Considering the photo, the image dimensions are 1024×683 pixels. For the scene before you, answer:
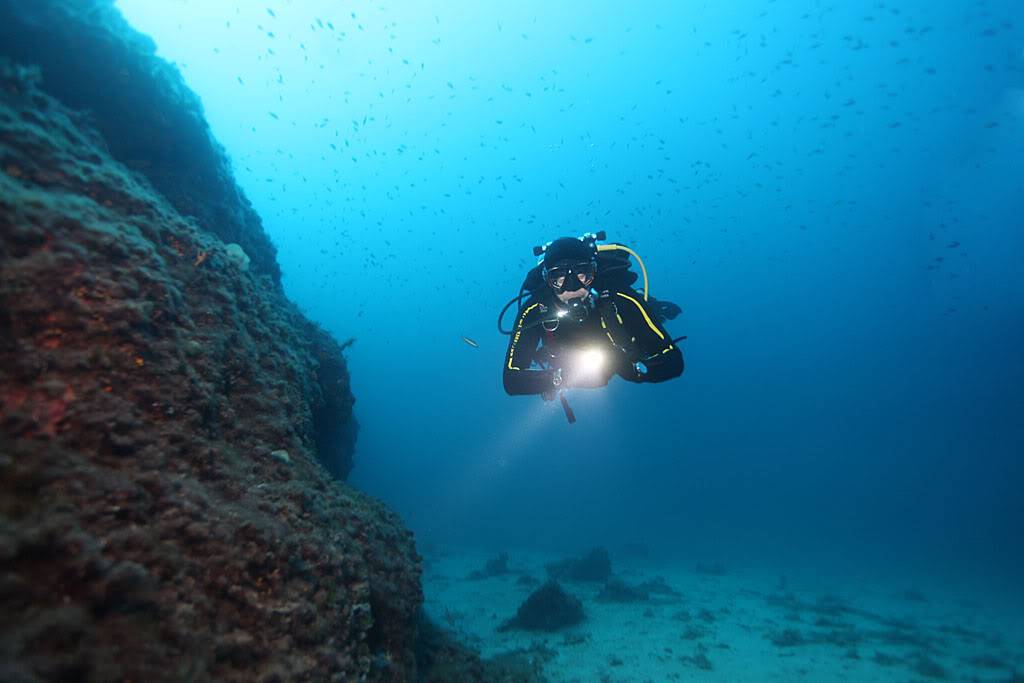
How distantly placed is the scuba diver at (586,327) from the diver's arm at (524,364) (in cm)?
2

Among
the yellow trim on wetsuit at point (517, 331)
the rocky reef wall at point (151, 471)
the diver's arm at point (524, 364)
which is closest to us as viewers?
the rocky reef wall at point (151, 471)

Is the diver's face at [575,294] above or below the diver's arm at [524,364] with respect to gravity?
above

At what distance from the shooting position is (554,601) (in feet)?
38.0

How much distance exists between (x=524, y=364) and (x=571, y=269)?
174 cm

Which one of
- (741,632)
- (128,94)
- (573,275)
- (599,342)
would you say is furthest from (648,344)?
(741,632)

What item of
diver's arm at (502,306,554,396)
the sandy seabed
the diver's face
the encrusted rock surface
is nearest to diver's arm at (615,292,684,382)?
the diver's face

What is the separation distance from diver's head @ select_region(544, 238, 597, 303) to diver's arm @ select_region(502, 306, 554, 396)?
2.39ft

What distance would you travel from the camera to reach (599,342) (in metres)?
6.25

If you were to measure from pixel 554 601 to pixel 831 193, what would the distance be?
286ft

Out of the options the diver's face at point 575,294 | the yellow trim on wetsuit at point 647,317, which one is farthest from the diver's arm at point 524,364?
the yellow trim on wetsuit at point 647,317

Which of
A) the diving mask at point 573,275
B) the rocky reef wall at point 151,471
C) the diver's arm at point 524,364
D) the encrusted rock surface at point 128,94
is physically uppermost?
the encrusted rock surface at point 128,94

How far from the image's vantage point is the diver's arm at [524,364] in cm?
642

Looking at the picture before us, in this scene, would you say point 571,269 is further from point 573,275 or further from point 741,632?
point 741,632

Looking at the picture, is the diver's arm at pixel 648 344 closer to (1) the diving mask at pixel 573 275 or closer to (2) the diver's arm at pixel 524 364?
(1) the diving mask at pixel 573 275
